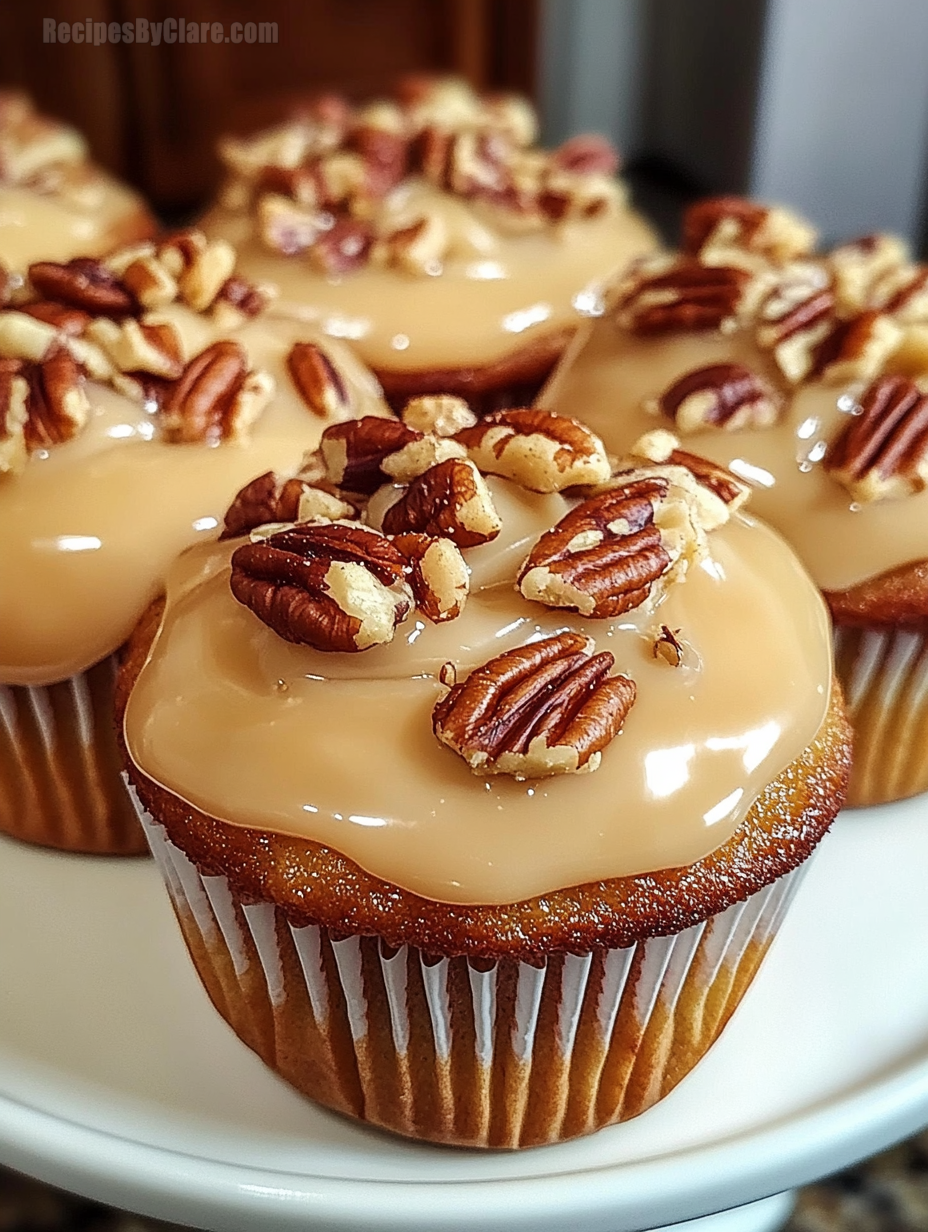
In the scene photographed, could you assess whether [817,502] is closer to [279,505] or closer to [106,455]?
[279,505]

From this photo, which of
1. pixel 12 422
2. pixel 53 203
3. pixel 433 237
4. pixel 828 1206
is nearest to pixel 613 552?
pixel 12 422

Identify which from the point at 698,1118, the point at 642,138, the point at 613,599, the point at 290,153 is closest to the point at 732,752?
the point at 613,599

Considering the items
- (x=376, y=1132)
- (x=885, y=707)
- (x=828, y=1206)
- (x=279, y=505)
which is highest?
(x=279, y=505)

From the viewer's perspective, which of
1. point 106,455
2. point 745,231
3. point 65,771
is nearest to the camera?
point 106,455

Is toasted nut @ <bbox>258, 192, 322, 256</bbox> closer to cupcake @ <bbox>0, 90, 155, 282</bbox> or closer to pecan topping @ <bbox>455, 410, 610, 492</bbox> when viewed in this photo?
cupcake @ <bbox>0, 90, 155, 282</bbox>

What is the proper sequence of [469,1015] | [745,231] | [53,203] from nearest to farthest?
[469,1015]
[745,231]
[53,203]

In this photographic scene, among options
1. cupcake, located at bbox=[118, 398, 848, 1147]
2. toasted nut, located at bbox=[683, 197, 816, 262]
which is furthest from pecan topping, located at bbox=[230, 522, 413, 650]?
toasted nut, located at bbox=[683, 197, 816, 262]

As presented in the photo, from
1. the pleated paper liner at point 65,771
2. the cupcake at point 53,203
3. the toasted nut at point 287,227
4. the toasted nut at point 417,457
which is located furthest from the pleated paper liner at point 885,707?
the cupcake at point 53,203

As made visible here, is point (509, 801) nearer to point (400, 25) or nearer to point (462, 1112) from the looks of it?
point (462, 1112)
